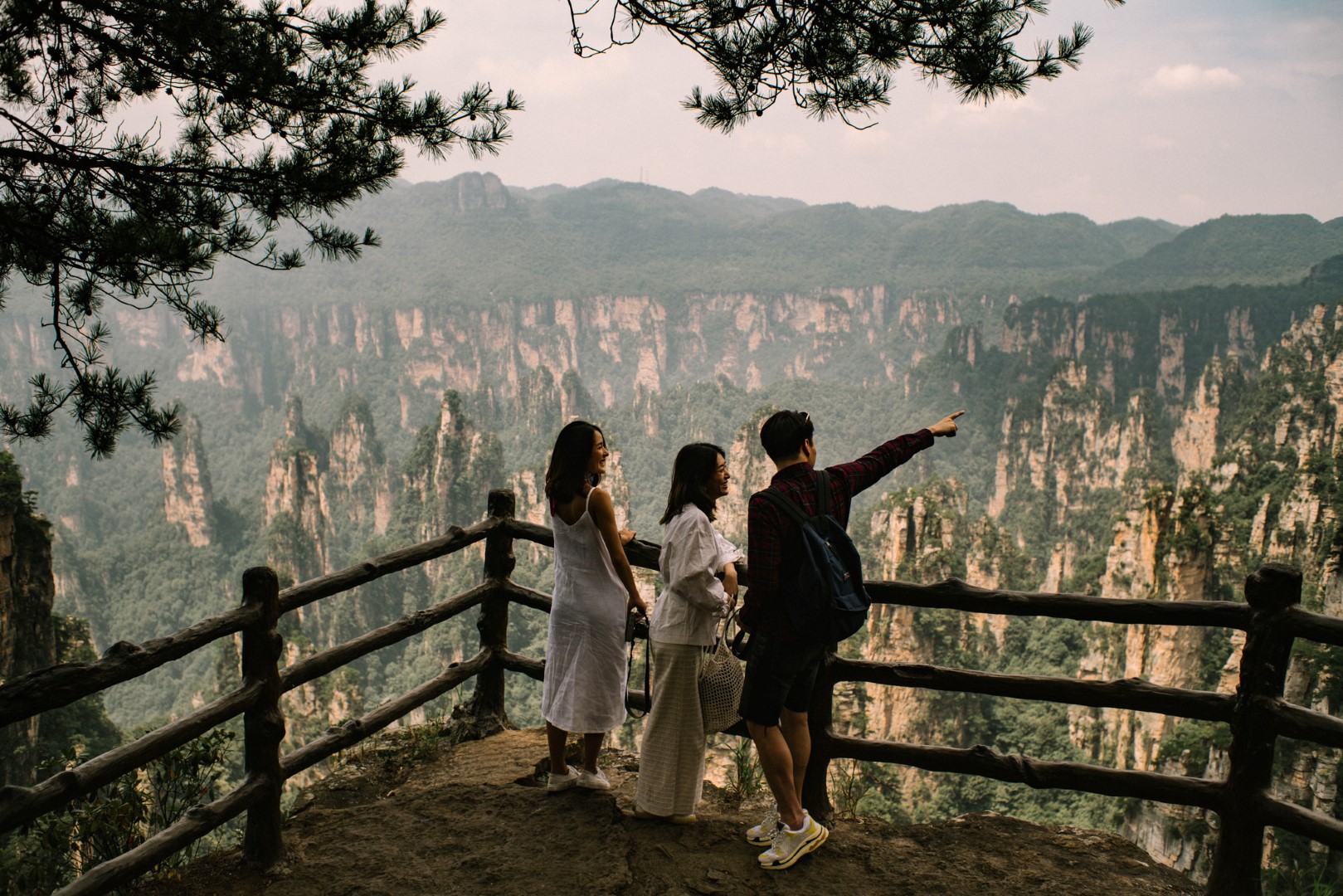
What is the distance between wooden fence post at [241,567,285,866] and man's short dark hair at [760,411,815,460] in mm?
1791

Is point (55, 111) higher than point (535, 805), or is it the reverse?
point (55, 111)

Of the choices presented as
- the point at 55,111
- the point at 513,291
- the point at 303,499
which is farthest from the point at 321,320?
the point at 55,111

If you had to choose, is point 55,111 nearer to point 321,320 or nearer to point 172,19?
point 172,19

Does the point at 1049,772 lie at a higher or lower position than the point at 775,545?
lower

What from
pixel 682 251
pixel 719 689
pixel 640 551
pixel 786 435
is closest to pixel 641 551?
pixel 640 551

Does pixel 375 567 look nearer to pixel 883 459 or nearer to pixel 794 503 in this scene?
pixel 794 503

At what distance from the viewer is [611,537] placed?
139 inches

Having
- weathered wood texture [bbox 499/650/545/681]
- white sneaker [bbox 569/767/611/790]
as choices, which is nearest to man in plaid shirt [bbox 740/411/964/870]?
white sneaker [bbox 569/767/611/790]

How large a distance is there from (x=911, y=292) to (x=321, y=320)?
82093 millimetres

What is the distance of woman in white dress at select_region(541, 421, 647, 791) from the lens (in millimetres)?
3541

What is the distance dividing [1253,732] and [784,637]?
1583 millimetres

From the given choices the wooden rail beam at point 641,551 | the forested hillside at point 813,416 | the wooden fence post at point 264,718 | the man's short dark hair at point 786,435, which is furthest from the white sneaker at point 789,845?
the forested hillside at point 813,416

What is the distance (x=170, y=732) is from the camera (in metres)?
3.12

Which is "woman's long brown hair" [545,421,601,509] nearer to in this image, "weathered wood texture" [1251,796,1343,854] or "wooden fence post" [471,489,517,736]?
"wooden fence post" [471,489,517,736]
